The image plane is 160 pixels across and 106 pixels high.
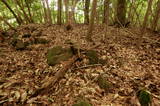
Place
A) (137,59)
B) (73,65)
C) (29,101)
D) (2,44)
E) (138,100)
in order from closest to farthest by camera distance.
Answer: (138,100) < (29,101) < (73,65) < (137,59) < (2,44)

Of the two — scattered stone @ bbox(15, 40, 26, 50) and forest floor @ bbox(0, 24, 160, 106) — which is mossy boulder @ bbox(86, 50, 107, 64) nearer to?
forest floor @ bbox(0, 24, 160, 106)

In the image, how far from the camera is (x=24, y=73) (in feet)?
14.5

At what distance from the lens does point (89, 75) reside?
12.5 ft

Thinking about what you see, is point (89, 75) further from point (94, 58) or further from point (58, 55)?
point (58, 55)

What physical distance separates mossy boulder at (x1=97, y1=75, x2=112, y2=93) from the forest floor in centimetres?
8

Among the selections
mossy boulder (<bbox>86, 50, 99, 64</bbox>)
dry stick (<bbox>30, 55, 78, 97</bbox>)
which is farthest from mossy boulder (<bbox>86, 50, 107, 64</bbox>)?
dry stick (<bbox>30, 55, 78, 97</bbox>)

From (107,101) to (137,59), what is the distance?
2241 millimetres

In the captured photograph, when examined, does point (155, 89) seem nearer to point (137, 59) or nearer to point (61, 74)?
point (137, 59)

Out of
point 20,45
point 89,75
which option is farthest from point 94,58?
Result: point 20,45

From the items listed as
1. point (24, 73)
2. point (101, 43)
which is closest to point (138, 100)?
point (101, 43)

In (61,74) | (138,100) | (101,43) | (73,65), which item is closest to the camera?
(138,100)

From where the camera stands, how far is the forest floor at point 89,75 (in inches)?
126

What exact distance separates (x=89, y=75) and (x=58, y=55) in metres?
1.37

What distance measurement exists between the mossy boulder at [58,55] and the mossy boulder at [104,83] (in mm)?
1387
